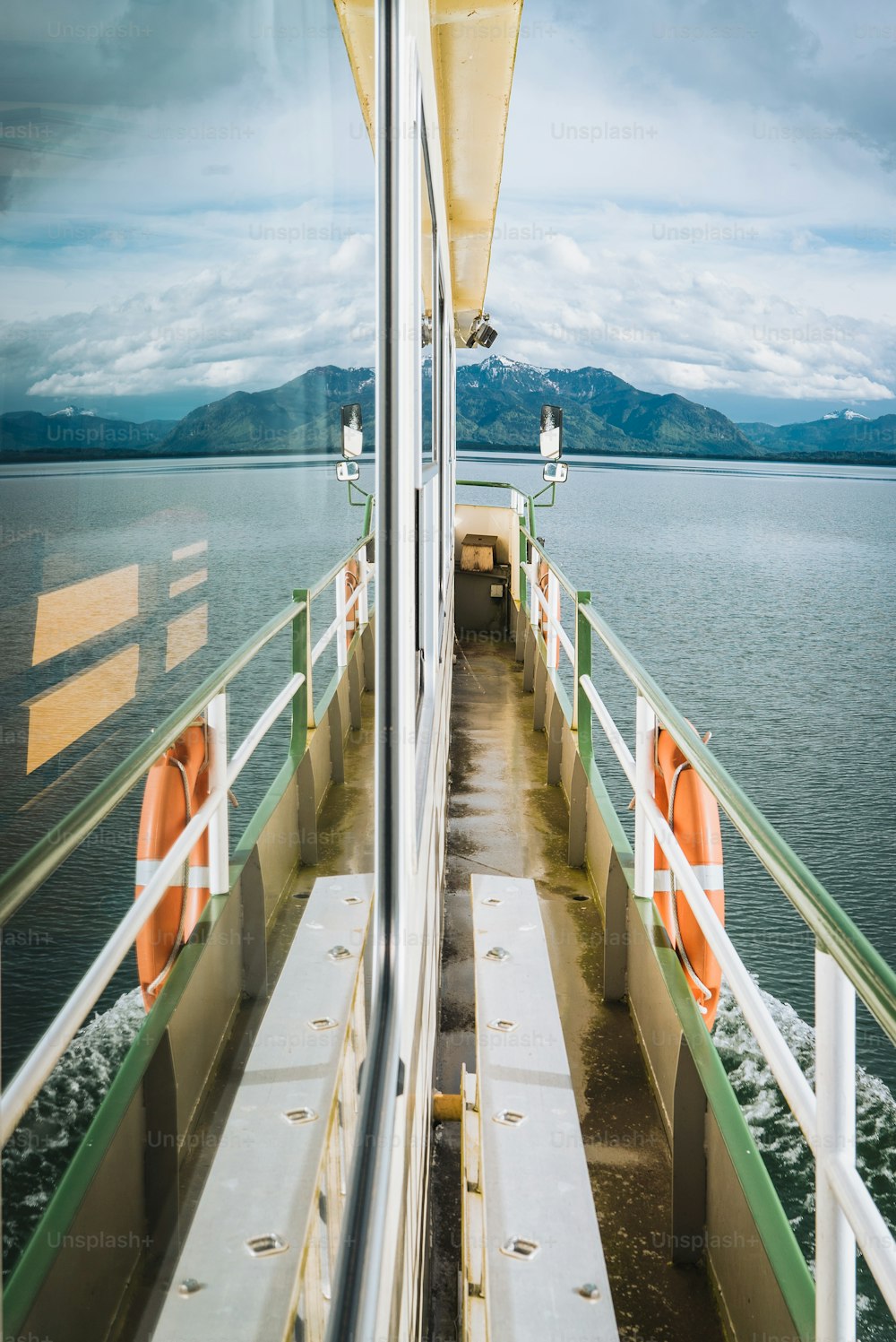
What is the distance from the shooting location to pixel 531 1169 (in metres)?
1.63

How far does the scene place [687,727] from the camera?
1.78 meters

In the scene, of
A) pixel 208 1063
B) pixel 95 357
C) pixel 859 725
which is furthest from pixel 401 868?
pixel 859 725

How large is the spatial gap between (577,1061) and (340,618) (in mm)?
1439

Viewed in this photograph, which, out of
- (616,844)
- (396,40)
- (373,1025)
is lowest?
(616,844)

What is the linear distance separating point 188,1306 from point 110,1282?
0.15 ft

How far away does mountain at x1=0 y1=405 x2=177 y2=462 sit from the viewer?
38cm

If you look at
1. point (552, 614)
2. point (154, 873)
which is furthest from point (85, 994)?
point (552, 614)

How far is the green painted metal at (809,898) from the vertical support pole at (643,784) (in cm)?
50

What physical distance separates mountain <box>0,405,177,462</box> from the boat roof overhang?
1150 mm

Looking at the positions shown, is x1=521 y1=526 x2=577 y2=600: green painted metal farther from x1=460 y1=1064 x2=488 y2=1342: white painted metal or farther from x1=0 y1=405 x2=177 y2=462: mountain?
x1=0 y1=405 x2=177 y2=462: mountain

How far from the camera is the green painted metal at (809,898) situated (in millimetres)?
867

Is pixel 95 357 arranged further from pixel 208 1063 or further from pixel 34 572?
pixel 208 1063

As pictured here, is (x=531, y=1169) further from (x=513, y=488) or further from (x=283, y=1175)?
(x=513, y=488)

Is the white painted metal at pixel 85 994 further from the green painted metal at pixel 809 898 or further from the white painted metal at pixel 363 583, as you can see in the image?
the white painted metal at pixel 363 583
